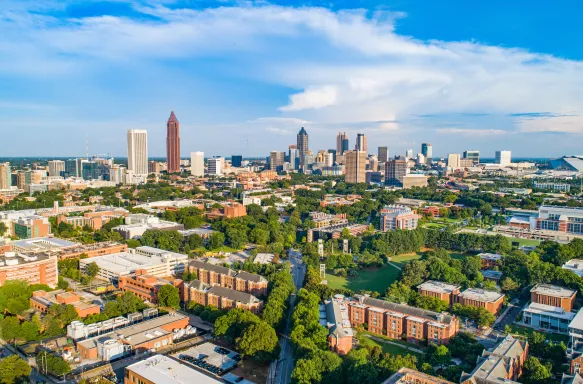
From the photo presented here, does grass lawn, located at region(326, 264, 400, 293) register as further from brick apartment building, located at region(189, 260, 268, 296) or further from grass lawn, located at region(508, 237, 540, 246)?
grass lawn, located at region(508, 237, 540, 246)

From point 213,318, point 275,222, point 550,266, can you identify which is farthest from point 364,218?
point 213,318

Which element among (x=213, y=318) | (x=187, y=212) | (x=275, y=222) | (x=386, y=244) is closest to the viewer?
(x=213, y=318)

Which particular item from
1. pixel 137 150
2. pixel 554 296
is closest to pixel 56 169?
pixel 137 150

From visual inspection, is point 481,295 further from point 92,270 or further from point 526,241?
point 92,270

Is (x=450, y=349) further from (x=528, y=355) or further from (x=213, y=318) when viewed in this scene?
(x=213, y=318)

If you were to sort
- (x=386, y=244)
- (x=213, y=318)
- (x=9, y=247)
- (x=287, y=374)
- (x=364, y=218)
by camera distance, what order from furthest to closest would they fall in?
1. (x=364, y=218)
2. (x=386, y=244)
3. (x=9, y=247)
4. (x=213, y=318)
5. (x=287, y=374)
